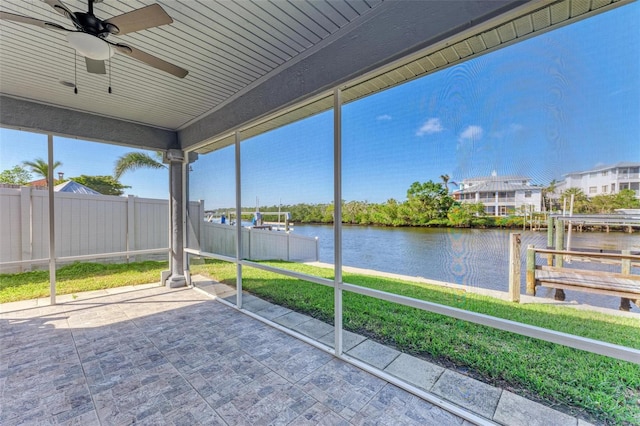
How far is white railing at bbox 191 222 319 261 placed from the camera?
3.05 m

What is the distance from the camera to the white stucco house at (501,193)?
1663 millimetres

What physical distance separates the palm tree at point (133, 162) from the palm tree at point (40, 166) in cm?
79

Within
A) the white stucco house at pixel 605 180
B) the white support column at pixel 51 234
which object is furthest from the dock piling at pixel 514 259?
the white support column at pixel 51 234

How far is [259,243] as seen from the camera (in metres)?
3.60

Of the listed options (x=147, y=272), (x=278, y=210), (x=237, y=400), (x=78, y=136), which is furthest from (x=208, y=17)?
(x=147, y=272)

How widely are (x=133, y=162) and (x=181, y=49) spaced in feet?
10.9

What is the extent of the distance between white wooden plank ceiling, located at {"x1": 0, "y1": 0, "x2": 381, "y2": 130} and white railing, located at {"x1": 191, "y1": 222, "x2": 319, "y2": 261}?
1882mm

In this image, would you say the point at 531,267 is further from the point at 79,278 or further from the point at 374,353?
the point at 79,278

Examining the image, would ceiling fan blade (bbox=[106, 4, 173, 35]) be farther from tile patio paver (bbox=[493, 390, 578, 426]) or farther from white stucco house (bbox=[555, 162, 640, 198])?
tile patio paver (bbox=[493, 390, 578, 426])

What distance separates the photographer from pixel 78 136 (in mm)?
3867

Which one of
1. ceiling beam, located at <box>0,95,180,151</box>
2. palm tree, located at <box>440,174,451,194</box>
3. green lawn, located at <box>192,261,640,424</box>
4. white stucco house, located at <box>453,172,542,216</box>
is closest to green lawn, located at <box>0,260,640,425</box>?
green lawn, located at <box>192,261,640,424</box>

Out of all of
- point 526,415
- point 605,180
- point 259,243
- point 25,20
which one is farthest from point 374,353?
point 25,20

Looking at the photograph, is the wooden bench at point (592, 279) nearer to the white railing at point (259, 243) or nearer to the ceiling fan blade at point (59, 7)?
the white railing at point (259, 243)

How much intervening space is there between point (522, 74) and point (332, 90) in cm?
143
